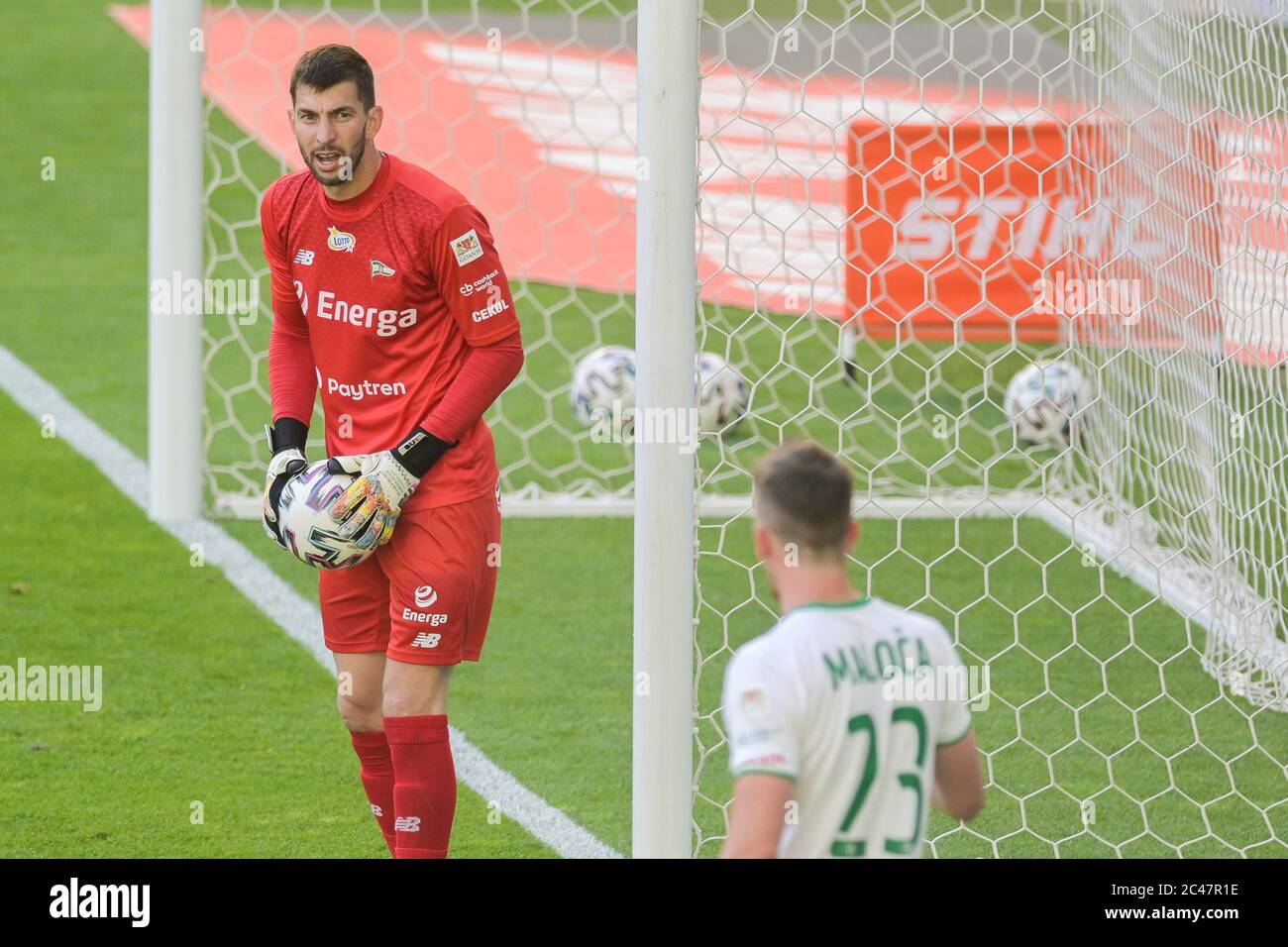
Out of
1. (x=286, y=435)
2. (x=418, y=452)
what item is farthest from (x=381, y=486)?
(x=286, y=435)

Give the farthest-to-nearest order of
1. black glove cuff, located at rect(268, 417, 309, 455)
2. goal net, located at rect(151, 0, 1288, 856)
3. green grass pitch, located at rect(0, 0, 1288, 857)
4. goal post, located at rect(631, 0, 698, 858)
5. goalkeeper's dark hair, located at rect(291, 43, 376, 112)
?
goal net, located at rect(151, 0, 1288, 856)
green grass pitch, located at rect(0, 0, 1288, 857)
black glove cuff, located at rect(268, 417, 309, 455)
goal post, located at rect(631, 0, 698, 858)
goalkeeper's dark hair, located at rect(291, 43, 376, 112)

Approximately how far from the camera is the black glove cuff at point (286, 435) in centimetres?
407

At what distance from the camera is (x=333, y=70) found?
372 cm

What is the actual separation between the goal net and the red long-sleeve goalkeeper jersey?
0.32 feet

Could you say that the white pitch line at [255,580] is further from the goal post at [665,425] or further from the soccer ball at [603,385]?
the soccer ball at [603,385]

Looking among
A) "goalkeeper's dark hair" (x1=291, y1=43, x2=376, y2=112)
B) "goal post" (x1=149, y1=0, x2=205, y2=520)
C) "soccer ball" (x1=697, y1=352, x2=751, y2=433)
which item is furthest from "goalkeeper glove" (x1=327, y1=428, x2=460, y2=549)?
"goal post" (x1=149, y1=0, x2=205, y2=520)

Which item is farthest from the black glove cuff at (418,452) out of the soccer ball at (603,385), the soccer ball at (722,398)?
the soccer ball at (603,385)

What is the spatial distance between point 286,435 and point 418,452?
40 cm

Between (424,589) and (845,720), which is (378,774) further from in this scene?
(845,720)

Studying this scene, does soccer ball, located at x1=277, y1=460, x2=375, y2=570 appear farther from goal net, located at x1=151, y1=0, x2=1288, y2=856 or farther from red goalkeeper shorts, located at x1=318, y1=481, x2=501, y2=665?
goal net, located at x1=151, y1=0, x2=1288, y2=856

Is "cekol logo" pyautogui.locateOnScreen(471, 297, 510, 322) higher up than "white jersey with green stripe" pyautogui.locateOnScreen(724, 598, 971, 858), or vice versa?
"cekol logo" pyautogui.locateOnScreen(471, 297, 510, 322)

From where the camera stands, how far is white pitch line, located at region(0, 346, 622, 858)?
472 cm

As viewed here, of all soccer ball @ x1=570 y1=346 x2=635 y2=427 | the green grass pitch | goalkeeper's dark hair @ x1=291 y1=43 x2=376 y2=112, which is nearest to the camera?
goalkeeper's dark hair @ x1=291 y1=43 x2=376 y2=112
